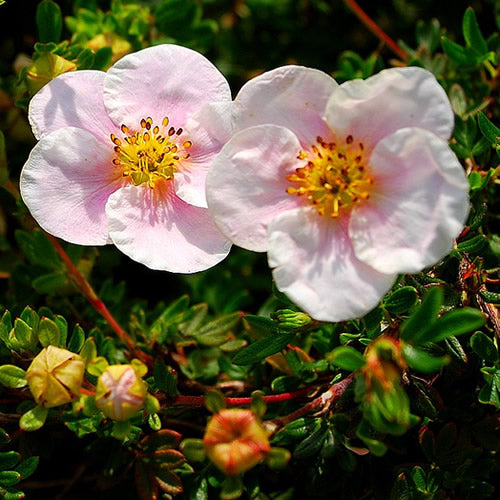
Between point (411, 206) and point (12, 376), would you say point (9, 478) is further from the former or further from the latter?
point (411, 206)

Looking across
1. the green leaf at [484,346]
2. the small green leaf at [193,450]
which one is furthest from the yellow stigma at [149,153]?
the green leaf at [484,346]

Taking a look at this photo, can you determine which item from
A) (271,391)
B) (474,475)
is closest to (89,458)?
(271,391)

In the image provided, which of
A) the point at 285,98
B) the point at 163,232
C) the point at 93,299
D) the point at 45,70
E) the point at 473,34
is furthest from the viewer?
the point at 473,34

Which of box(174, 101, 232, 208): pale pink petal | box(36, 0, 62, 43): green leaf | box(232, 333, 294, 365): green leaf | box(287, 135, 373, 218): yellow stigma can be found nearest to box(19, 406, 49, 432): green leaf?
box(232, 333, 294, 365): green leaf

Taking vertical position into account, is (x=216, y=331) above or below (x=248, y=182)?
below

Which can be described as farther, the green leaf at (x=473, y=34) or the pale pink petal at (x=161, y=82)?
the green leaf at (x=473, y=34)

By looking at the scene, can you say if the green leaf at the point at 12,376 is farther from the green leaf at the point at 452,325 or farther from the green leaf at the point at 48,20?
the green leaf at the point at 48,20

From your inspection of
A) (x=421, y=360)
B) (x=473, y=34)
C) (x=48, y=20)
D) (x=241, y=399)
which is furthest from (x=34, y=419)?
(x=473, y=34)
